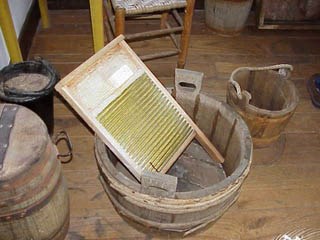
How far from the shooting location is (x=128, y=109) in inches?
65.5

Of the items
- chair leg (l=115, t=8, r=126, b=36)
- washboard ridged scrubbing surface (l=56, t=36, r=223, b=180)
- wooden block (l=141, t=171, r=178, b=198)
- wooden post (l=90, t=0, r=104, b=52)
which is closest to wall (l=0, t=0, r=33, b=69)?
wooden post (l=90, t=0, r=104, b=52)

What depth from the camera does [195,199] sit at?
1.41 m

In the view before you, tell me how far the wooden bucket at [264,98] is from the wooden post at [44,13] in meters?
1.47

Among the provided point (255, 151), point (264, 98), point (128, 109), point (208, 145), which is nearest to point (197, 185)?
point (208, 145)

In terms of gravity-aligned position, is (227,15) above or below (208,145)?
above

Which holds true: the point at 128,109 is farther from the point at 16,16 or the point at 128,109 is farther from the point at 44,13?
the point at 44,13

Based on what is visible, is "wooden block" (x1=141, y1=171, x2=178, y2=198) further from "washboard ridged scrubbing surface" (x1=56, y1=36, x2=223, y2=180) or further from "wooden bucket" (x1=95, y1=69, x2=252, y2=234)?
"washboard ridged scrubbing surface" (x1=56, y1=36, x2=223, y2=180)

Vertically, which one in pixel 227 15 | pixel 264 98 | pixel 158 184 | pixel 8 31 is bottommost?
pixel 264 98

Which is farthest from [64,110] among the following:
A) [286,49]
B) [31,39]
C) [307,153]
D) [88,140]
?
[286,49]

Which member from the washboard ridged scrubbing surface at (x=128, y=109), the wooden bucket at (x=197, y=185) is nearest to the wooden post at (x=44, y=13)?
the washboard ridged scrubbing surface at (x=128, y=109)

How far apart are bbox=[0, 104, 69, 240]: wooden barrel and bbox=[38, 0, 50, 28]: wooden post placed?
59.9 inches

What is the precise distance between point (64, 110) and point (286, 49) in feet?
5.31

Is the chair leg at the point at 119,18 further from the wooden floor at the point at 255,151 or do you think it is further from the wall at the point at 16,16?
the wall at the point at 16,16

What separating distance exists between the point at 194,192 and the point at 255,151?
0.83 m
